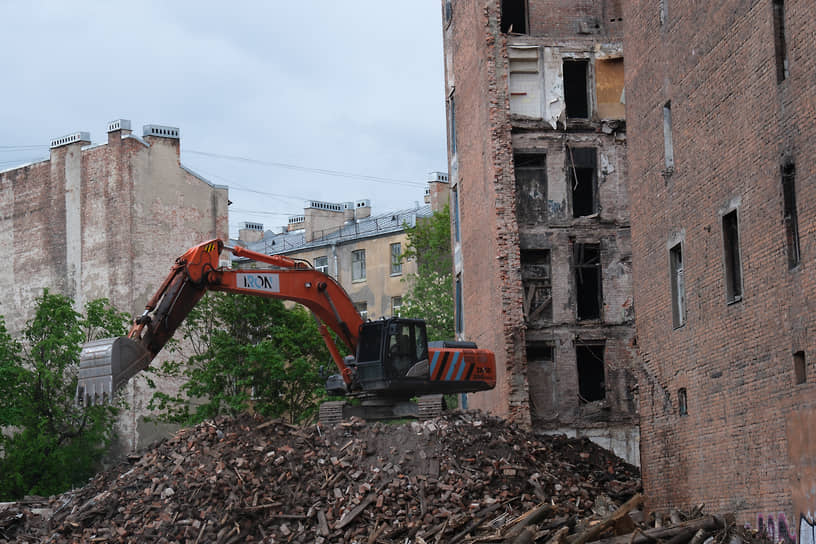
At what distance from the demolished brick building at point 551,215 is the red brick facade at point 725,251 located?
9467 mm

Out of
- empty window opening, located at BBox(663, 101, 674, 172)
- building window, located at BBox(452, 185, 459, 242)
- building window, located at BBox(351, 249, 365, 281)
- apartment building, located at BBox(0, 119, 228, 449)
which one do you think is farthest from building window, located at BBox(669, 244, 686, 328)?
building window, located at BBox(351, 249, 365, 281)

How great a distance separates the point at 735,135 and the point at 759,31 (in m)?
1.56

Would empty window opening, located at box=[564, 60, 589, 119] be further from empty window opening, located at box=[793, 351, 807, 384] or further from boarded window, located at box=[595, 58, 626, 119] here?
empty window opening, located at box=[793, 351, 807, 384]

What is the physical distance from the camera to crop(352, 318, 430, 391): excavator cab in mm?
25375

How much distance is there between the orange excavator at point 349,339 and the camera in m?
23.7

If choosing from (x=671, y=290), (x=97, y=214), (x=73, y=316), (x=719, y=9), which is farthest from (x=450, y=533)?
(x=97, y=214)

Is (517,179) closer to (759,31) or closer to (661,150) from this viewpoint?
(661,150)

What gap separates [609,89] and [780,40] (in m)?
16.5

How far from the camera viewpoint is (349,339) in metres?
26.8

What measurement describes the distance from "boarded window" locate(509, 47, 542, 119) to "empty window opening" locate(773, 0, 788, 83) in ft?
52.8

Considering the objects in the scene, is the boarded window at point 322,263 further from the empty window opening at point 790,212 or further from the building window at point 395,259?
the empty window opening at point 790,212

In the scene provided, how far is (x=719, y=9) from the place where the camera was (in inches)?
711

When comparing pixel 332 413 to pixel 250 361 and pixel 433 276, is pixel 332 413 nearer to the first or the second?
pixel 250 361

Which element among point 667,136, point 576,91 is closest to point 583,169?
point 576,91
